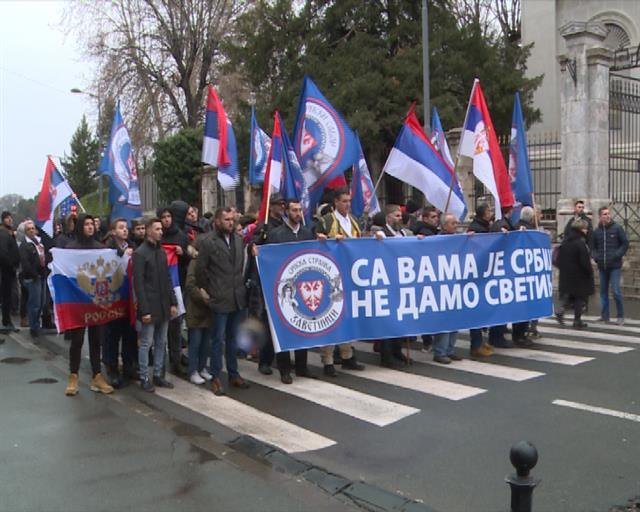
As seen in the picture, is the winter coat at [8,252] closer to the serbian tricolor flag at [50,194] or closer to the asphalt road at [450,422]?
the serbian tricolor flag at [50,194]

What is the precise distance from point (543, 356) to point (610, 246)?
11.1 ft

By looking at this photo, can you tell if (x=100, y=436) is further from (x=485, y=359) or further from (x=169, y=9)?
(x=169, y=9)

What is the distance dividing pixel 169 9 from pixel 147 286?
2834 centimetres

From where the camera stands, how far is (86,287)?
7.45m

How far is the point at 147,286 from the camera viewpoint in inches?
286

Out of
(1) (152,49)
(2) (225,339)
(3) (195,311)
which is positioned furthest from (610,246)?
(1) (152,49)

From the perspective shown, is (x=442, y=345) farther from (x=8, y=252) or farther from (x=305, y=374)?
(x=8, y=252)

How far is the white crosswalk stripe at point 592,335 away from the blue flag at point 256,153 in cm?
493

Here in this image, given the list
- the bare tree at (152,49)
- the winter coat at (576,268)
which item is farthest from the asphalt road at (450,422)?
the bare tree at (152,49)

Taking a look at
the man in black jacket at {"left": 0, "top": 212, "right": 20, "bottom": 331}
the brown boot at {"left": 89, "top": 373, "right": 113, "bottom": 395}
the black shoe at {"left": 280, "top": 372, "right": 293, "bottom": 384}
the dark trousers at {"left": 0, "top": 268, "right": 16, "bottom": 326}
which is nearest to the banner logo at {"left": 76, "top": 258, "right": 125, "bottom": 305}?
the brown boot at {"left": 89, "top": 373, "right": 113, "bottom": 395}

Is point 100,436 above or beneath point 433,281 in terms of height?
beneath

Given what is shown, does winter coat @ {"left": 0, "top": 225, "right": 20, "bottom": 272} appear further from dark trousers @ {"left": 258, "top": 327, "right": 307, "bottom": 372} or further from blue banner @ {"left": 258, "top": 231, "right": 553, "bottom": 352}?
blue banner @ {"left": 258, "top": 231, "right": 553, "bottom": 352}

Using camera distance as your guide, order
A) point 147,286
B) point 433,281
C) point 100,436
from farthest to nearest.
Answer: point 433,281 < point 147,286 < point 100,436

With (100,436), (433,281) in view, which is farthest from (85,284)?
(433,281)
